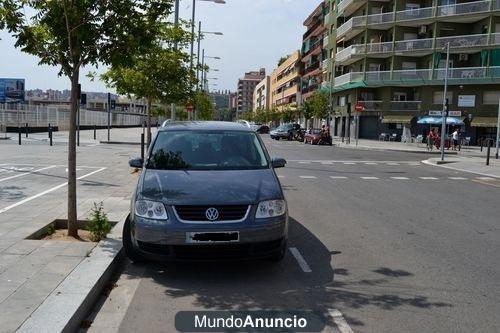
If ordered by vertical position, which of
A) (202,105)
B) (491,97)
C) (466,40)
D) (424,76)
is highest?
(466,40)

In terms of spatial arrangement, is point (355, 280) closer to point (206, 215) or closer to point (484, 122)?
point (206, 215)

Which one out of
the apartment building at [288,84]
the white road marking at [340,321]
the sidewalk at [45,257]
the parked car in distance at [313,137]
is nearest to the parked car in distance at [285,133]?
the parked car in distance at [313,137]

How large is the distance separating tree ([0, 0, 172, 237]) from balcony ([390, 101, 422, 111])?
168 ft

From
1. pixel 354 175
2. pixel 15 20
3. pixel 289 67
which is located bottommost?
pixel 354 175

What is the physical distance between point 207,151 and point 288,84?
110116 millimetres

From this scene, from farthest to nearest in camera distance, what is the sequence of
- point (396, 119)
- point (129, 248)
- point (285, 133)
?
point (285, 133), point (396, 119), point (129, 248)

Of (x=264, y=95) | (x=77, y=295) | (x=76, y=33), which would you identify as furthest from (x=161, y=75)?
(x=264, y=95)

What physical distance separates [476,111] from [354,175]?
38.3 m

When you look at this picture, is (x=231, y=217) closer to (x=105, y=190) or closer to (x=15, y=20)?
(x=15, y=20)

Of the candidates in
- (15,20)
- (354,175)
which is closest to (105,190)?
(15,20)

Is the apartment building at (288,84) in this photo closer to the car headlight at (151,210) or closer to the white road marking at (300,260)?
the white road marking at (300,260)

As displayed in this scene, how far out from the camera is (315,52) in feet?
290

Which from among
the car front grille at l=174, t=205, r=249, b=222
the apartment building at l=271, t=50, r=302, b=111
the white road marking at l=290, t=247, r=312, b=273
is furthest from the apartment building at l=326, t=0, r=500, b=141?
the car front grille at l=174, t=205, r=249, b=222

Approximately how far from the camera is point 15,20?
7.16 meters
